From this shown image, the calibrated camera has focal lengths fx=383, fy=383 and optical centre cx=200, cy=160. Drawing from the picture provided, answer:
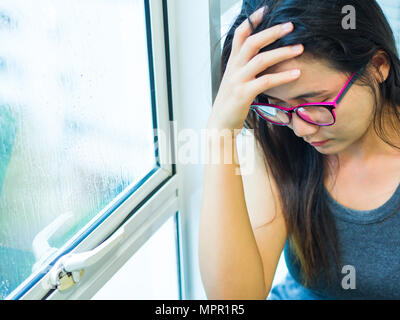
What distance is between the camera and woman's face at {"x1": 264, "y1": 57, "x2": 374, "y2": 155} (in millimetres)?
557

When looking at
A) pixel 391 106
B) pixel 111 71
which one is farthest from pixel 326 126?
pixel 111 71

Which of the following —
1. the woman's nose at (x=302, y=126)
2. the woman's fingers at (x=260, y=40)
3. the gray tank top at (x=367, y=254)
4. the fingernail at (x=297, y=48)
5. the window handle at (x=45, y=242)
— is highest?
the woman's fingers at (x=260, y=40)

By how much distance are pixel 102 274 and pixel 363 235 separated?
499 mm

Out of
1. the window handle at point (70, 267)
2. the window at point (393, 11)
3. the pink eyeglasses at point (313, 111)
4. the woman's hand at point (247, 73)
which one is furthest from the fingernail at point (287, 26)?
the window handle at point (70, 267)

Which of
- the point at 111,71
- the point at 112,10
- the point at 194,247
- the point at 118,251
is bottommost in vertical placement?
the point at 194,247

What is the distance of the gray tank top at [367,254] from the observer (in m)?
0.71

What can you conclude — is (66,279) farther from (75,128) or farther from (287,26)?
(287,26)

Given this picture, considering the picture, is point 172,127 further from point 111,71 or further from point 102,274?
point 102,274

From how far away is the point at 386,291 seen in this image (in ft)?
2.36

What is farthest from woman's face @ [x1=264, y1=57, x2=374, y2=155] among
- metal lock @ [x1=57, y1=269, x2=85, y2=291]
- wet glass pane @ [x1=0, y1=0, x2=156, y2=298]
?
metal lock @ [x1=57, y1=269, x2=85, y2=291]

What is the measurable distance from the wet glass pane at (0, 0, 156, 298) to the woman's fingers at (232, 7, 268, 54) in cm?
27

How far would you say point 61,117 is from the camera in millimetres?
633

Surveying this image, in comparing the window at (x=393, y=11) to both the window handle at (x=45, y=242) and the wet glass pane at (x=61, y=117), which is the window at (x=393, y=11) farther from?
the window handle at (x=45, y=242)

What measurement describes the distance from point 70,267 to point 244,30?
0.47m
